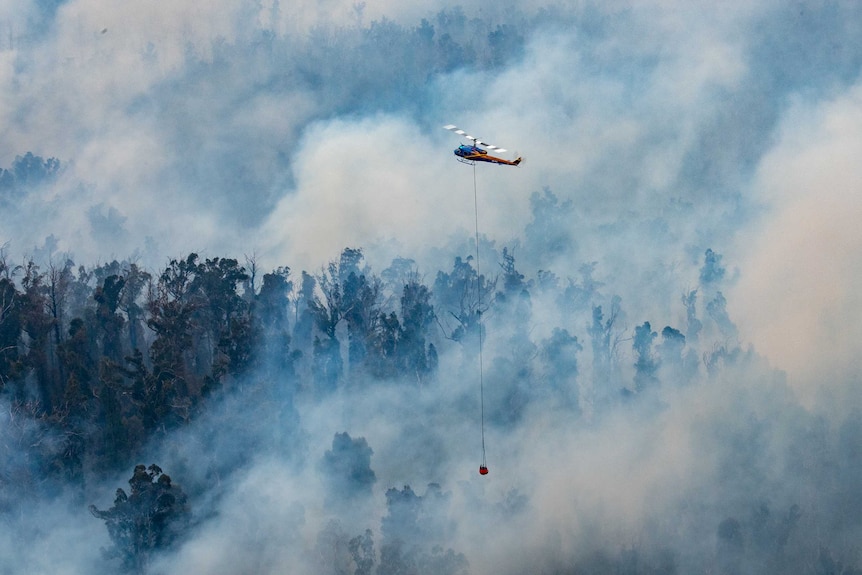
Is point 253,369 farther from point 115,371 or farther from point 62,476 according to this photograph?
point 62,476

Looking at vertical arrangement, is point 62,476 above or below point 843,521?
above

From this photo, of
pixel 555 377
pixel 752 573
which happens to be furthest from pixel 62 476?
pixel 752 573

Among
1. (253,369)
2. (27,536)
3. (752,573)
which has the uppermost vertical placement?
(253,369)

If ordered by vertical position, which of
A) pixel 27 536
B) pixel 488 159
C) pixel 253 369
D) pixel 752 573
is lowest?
pixel 752 573

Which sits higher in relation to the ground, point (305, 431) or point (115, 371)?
point (115, 371)

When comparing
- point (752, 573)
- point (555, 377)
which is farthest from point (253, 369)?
point (752, 573)

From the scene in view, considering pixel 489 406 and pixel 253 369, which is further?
pixel 489 406

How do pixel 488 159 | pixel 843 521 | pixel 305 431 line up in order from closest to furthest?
pixel 488 159 → pixel 305 431 → pixel 843 521

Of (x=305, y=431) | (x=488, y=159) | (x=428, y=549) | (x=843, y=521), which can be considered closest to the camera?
(x=488, y=159)

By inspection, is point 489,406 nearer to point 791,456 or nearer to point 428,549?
point 428,549
